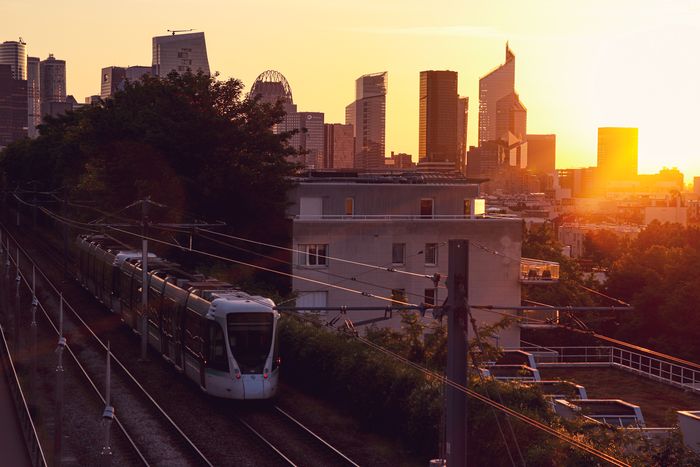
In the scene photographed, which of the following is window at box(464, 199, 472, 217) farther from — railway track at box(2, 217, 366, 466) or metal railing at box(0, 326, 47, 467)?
railway track at box(2, 217, 366, 466)

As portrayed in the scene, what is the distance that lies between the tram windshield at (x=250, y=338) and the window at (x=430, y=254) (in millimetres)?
30167

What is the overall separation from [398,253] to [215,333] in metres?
30.2

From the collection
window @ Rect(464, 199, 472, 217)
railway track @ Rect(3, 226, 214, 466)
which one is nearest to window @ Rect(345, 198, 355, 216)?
window @ Rect(464, 199, 472, 217)

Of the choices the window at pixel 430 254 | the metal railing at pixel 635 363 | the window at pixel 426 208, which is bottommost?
the metal railing at pixel 635 363

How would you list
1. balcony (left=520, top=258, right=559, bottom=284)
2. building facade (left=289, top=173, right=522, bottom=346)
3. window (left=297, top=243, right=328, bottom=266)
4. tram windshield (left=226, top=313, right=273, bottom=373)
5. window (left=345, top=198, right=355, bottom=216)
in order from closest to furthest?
tram windshield (left=226, top=313, right=273, bottom=373) → building facade (left=289, top=173, right=522, bottom=346) → window (left=297, top=243, right=328, bottom=266) → balcony (left=520, top=258, right=559, bottom=284) → window (left=345, top=198, right=355, bottom=216)

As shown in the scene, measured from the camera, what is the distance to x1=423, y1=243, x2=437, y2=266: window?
57625 mm

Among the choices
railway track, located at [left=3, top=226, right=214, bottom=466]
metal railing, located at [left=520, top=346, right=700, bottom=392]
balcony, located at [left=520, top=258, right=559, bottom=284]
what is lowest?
metal railing, located at [left=520, top=346, right=700, bottom=392]

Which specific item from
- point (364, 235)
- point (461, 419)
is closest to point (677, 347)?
point (364, 235)

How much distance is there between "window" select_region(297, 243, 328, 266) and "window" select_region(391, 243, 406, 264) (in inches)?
156

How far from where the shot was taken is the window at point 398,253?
57.1m

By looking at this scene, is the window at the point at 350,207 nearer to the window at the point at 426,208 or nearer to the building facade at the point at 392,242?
the building facade at the point at 392,242

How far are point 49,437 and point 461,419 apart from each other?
15.9m

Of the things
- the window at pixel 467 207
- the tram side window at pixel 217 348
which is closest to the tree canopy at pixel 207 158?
the window at pixel 467 207

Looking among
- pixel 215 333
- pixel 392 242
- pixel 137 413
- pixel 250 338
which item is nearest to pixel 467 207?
pixel 392 242
